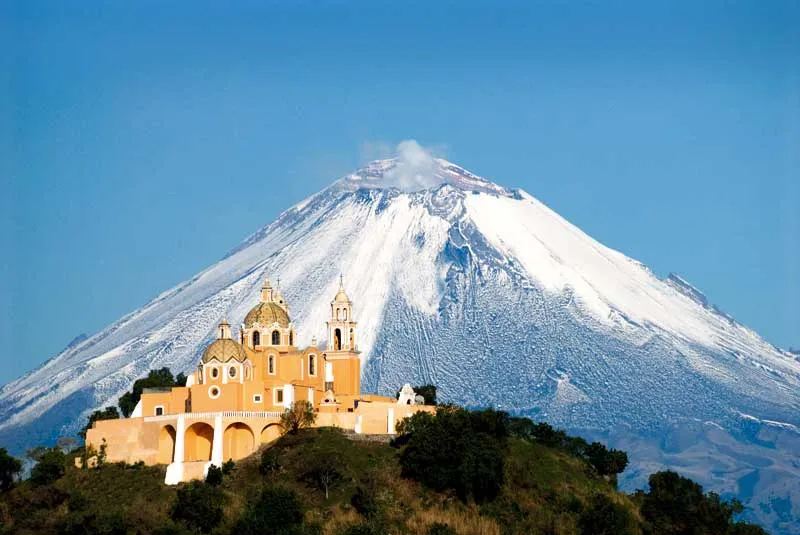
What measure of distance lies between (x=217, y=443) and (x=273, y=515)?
715 centimetres

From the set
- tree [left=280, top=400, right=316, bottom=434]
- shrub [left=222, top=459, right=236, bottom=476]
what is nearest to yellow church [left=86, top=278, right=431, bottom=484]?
tree [left=280, top=400, right=316, bottom=434]

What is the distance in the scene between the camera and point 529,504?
266 feet

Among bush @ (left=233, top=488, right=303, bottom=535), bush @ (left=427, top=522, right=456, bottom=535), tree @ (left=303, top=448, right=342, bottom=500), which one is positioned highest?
tree @ (left=303, top=448, right=342, bottom=500)

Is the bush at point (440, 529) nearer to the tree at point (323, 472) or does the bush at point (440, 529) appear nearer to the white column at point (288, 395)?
the tree at point (323, 472)

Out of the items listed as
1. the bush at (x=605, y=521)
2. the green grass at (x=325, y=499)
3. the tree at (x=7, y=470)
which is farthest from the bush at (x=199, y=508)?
the bush at (x=605, y=521)

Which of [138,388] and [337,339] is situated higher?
[337,339]

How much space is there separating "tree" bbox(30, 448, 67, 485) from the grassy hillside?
20cm

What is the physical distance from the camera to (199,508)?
77000 millimetres

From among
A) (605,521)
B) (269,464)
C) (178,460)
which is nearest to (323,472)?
(269,464)

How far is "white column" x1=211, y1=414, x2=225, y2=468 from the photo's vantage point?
270ft

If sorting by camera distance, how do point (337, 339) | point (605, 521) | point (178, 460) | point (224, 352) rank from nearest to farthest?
1. point (605, 521)
2. point (178, 460)
3. point (224, 352)
4. point (337, 339)

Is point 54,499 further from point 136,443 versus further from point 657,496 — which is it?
point 657,496

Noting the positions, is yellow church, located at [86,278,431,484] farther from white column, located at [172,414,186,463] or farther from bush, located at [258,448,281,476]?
bush, located at [258,448,281,476]

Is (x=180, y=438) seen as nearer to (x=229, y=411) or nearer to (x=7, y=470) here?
(x=229, y=411)
